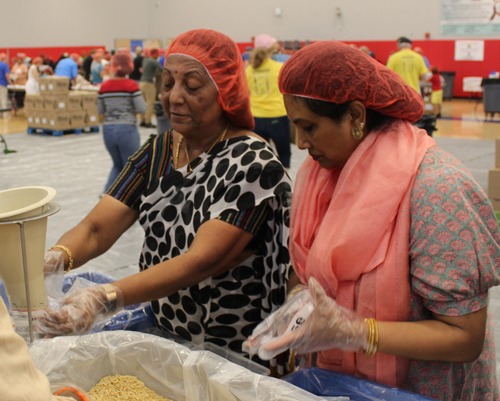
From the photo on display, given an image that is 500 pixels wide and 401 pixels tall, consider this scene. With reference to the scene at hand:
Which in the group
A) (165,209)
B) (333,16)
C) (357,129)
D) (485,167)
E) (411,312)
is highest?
(333,16)

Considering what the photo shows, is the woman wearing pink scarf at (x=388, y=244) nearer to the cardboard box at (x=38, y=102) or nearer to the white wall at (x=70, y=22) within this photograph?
the cardboard box at (x=38, y=102)

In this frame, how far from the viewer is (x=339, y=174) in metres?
1.37

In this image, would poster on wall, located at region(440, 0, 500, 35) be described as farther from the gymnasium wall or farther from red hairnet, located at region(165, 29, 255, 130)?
red hairnet, located at region(165, 29, 255, 130)

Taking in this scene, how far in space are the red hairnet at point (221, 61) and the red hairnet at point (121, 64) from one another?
14.0 ft

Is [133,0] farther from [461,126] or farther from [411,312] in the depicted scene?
[411,312]

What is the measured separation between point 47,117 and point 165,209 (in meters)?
9.54

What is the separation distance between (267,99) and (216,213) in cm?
449

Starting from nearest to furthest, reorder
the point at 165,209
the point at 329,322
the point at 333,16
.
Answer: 1. the point at 329,322
2. the point at 165,209
3. the point at 333,16

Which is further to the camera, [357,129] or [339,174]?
[339,174]

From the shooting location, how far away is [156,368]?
4.41 ft

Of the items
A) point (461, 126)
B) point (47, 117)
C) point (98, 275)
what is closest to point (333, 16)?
point (461, 126)

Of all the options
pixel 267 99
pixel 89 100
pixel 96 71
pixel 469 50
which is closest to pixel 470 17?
pixel 469 50

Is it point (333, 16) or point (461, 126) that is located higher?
point (333, 16)

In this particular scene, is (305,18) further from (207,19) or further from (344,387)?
(344,387)
